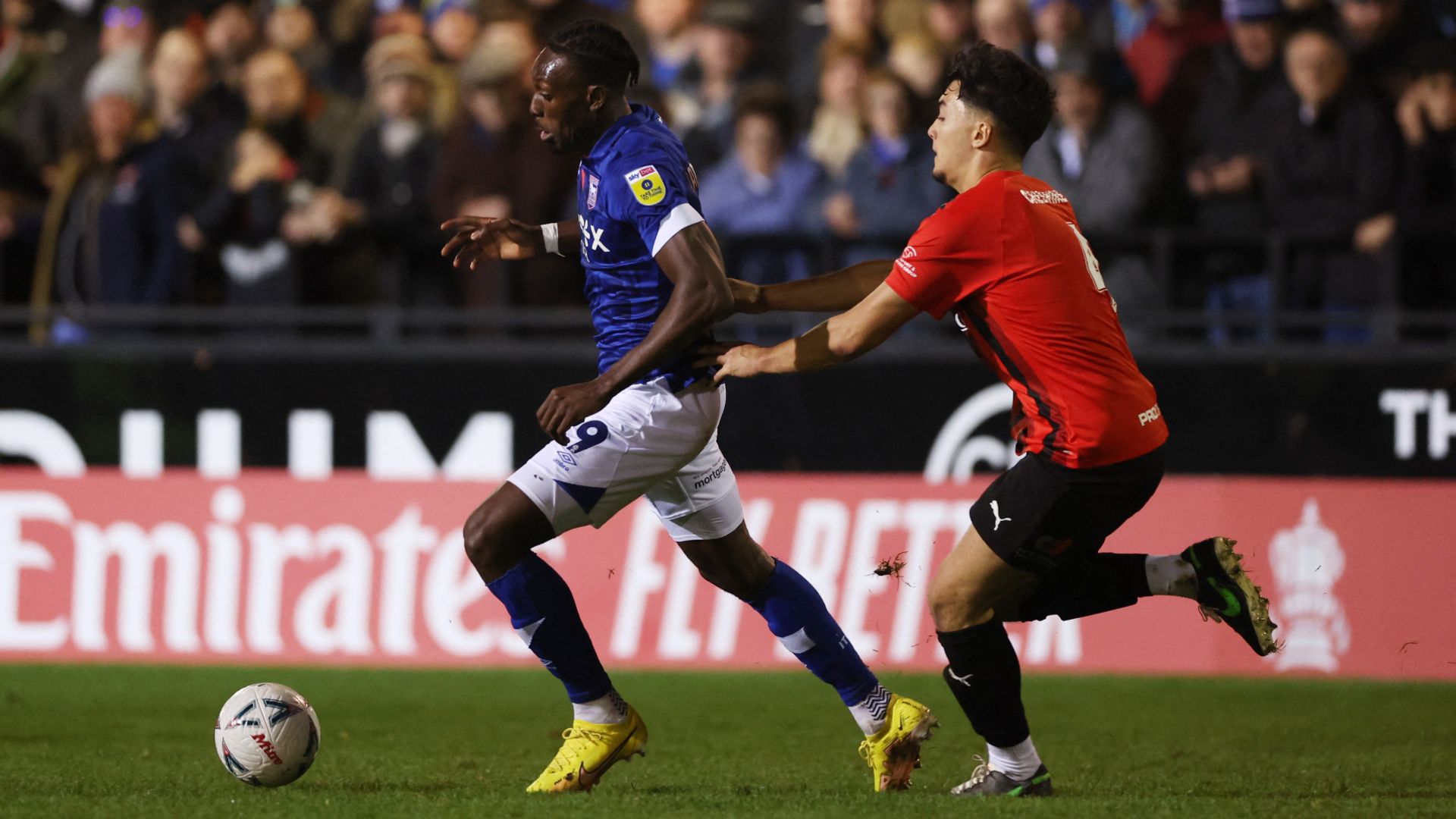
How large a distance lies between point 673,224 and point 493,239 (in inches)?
46.3

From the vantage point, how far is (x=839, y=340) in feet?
18.1

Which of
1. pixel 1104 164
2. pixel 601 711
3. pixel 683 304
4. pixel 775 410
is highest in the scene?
pixel 683 304

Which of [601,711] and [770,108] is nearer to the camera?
[601,711]


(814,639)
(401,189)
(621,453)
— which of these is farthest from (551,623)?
(401,189)

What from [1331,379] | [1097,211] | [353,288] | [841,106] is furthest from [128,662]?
[1331,379]

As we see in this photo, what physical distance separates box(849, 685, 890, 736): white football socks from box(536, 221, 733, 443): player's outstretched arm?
4.68 ft

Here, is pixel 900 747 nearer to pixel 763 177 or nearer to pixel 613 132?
pixel 613 132

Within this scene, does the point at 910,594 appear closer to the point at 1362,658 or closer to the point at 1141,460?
→ the point at 1362,658

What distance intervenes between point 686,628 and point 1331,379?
12.3 ft

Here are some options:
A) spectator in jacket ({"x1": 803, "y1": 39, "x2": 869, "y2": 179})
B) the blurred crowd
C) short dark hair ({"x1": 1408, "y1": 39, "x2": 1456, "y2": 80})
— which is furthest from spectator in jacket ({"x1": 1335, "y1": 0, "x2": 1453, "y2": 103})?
spectator in jacket ({"x1": 803, "y1": 39, "x2": 869, "y2": 179})

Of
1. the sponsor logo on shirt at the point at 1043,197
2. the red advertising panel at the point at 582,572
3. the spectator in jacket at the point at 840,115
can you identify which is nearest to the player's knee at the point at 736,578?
the sponsor logo on shirt at the point at 1043,197

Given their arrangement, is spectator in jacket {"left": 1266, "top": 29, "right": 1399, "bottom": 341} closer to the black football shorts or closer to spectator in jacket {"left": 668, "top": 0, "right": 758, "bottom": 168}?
spectator in jacket {"left": 668, "top": 0, "right": 758, "bottom": 168}

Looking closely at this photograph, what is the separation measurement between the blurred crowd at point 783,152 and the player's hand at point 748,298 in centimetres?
453

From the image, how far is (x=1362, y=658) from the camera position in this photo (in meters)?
9.70
